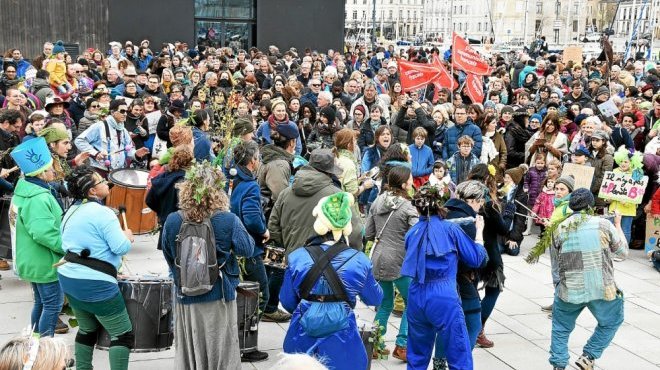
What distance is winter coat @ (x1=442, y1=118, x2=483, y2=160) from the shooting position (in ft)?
41.7

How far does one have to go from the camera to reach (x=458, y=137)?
12.9 meters

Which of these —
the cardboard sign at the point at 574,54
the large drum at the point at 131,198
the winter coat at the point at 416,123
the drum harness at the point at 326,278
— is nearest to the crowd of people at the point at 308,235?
the drum harness at the point at 326,278

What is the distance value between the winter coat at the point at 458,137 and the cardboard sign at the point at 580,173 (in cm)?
141

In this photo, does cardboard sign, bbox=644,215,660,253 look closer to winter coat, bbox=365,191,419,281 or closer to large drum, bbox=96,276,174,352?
winter coat, bbox=365,191,419,281

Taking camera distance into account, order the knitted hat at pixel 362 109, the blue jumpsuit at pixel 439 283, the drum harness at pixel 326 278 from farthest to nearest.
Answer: the knitted hat at pixel 362 109 → the blue jumpsuit at pixel 439 283 → the drum harness at pixel 326 278

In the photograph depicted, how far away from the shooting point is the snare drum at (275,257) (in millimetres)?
8094

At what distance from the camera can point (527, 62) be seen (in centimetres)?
2412

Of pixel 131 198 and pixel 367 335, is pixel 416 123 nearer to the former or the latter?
pixel 131 198

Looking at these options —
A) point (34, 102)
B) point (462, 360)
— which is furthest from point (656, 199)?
point (34, 102)

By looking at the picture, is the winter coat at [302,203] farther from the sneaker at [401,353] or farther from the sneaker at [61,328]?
the sneaker at [61,328]

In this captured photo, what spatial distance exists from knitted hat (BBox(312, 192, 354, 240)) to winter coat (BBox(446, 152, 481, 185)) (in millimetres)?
6118

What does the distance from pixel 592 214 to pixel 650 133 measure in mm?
6344

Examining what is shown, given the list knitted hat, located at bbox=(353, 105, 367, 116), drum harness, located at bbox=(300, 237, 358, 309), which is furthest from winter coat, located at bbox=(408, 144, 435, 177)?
drum harness, located at bbox=(300, 237, 358, 309)

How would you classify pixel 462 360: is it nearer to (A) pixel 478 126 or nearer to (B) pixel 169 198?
(B) pixel 169 198
